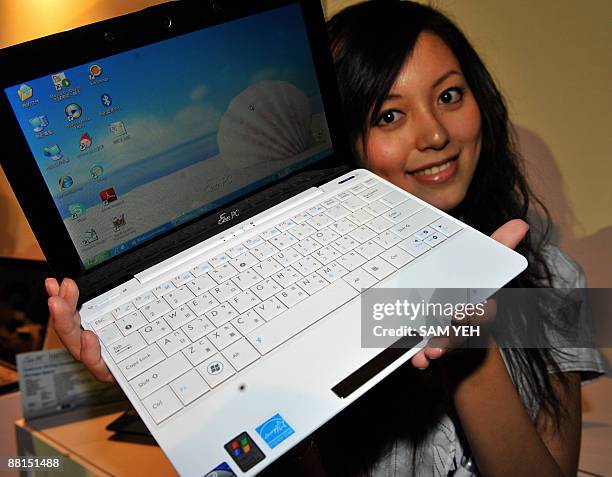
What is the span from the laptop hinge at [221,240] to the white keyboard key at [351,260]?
0.14m

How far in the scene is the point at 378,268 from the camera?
0.66 meters

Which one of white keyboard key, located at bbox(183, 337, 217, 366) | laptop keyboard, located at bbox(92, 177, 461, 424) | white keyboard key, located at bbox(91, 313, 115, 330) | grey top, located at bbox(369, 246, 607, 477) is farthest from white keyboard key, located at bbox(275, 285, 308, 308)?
grey top, located at bbox(369, 246, 607, 477)

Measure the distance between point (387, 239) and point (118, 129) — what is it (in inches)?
14.5

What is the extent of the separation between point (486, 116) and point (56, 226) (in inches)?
30.5

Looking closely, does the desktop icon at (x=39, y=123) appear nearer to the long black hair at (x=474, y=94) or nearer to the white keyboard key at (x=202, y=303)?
the white keyboard key at (x=202, y=303)

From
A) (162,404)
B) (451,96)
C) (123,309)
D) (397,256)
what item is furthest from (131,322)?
(451,96)

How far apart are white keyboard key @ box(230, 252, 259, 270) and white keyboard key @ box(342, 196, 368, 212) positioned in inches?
6.5

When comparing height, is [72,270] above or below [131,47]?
below

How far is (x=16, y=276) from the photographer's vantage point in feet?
4.38

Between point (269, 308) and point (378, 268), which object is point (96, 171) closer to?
point (269, 308)

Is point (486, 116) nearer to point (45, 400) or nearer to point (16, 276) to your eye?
point (45, 400)

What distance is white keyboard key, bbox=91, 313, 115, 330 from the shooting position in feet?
2.01

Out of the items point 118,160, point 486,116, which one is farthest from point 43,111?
point 486,116

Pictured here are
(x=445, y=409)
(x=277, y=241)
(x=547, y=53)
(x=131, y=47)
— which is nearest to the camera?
(x=131, y=47)
